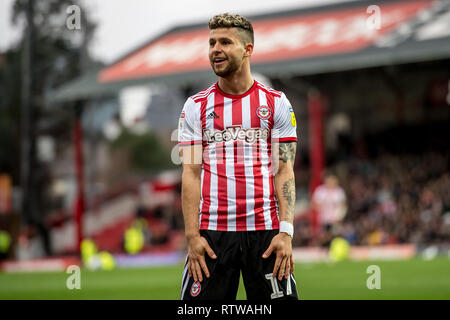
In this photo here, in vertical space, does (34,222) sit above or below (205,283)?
above

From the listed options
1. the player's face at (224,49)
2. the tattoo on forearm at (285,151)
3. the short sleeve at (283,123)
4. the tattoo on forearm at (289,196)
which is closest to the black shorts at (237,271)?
the tattoo on forearm at (289,196)

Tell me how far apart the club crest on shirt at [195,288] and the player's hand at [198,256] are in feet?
0.09

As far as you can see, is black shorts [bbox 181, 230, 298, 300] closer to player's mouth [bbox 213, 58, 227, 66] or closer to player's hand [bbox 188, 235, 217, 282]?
player's hand [bbox 188, 235, 217, 282]

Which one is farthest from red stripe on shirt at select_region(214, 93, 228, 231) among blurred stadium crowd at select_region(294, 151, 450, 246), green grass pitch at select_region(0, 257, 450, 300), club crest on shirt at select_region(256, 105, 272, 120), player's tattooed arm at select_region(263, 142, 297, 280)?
blurred stadium crowd at select_region(294, 151, 450, 246)

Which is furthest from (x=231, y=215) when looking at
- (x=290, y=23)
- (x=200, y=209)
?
(x=290, y=23)

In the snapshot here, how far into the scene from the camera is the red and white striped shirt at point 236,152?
3.99 metres

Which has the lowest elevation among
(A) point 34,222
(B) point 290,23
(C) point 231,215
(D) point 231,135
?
(C) point 231,215

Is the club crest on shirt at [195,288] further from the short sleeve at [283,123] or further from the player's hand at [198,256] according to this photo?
the short sleeve at [283,123]

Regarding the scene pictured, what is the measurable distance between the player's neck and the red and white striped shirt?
3 cm

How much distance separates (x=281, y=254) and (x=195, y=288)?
20.3 inches

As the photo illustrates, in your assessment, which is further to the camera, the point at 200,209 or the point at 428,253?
the point at 428,253

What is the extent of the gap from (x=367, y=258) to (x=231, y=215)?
573 inches

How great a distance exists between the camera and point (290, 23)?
26.5 m
